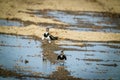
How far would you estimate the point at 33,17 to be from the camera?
15.1ft

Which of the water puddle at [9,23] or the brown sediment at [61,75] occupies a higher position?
the water puddle at [9,23]

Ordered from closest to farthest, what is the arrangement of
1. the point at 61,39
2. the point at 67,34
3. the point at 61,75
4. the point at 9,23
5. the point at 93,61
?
the point at 61,75
the point at 93,61
the point at 61,39
the point at 67,34
the point at 9,23

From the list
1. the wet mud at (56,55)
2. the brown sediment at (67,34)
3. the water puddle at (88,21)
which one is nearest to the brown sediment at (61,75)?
the wet mud at (56,55)

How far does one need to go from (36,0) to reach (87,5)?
1.13m

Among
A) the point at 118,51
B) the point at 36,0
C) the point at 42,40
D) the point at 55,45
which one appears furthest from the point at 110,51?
the point at 36,0

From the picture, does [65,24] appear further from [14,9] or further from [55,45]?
[14,9]

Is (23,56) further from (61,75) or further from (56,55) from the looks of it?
(61,75)

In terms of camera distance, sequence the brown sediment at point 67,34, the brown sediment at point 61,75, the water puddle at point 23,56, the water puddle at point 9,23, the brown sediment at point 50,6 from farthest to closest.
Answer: the brown sediment at point 50,6, the water puddle at point 9,23, the brown sediment at point 67,34, the water puddle at point 23,56, the brown sediment at point 61,75

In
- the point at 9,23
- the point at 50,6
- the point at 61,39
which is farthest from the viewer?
the point at 50,6

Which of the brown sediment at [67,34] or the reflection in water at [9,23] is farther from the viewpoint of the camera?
the reflection in water at [9,23]

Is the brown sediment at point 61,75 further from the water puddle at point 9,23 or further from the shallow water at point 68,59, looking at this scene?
the water puddle at point 9,23

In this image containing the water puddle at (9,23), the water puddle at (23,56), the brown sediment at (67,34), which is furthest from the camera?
the water puddle at (9,23)

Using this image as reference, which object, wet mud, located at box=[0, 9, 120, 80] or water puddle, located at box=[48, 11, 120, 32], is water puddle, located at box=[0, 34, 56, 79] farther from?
water puddle, located at box=[48, 11, 120, 32]

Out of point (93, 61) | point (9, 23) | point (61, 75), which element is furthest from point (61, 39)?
point (9, 23)
